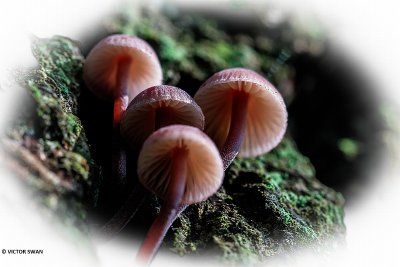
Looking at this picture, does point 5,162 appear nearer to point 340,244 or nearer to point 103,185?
point 103,185

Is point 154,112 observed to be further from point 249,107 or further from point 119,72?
point 249,107

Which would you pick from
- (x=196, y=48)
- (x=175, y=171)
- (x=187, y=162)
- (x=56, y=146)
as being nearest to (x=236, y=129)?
(x=187, y=162)

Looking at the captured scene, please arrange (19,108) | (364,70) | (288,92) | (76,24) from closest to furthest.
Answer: (19,108)
(76,24)
(288,92)
(364,70)

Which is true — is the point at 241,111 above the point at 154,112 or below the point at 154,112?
above

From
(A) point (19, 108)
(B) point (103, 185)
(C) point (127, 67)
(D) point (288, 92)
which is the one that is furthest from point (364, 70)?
(A) point (19, 108)

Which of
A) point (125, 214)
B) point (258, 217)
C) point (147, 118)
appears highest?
point (147, 118)

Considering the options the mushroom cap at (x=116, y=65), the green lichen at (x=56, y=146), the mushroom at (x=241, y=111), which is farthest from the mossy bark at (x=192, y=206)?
the mushroom at (x=241, y=111)
